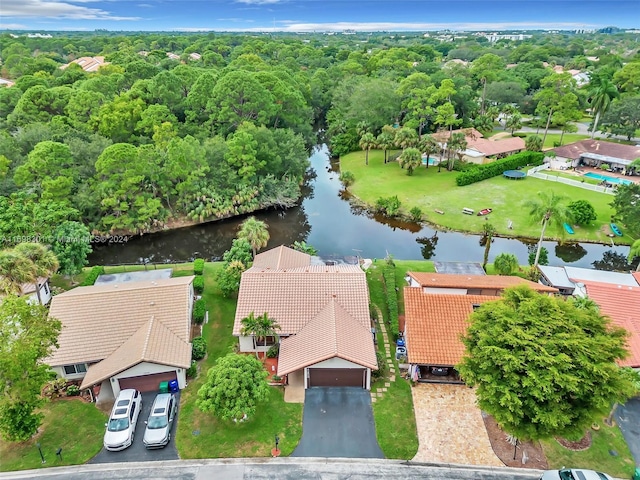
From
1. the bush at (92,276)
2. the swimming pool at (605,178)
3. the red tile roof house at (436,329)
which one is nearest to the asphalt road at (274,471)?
the red tile roof house at (436,329)

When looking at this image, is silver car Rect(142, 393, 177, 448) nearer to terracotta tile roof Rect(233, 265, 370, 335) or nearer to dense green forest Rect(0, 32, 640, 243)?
terracotta tile roof Rect(233, 265, 370, 335)

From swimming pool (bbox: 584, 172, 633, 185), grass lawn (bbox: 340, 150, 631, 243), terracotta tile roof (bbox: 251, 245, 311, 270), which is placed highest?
terracotta tile roof (bbox: 251, 245, 311, 270)

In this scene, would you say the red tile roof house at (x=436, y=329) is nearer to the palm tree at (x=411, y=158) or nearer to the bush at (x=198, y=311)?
the bush at (x=198, y=311)

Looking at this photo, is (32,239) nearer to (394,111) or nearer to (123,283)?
(123,283)

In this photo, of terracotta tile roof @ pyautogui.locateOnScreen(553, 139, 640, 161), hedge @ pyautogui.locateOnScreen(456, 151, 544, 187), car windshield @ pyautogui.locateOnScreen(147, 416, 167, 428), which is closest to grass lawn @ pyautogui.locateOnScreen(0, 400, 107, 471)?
car windshield @ pyautogui.locateOnScreen(147, 416, 167, 428)

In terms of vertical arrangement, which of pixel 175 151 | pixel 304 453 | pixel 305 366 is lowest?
pixel 304 453

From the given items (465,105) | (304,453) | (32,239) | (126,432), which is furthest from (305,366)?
(465,105)
